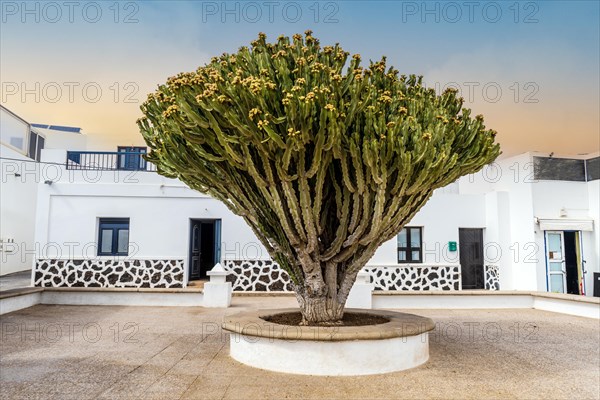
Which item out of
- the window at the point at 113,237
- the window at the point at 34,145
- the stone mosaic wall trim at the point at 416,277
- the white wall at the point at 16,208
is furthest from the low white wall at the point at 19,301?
the stone mosaic wall trim at the point at 416,277

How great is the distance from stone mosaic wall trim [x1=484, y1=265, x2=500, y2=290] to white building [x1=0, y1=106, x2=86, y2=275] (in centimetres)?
1587

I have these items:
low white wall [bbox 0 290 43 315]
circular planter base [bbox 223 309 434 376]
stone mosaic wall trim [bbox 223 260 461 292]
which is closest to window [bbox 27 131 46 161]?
low white wall [bbox 0 290 43 315]

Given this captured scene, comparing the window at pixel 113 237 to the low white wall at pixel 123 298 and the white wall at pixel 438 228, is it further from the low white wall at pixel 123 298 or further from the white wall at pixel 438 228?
the white wall at pixel 438 228

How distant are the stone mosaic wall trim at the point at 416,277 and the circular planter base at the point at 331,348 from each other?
8142 millimetres

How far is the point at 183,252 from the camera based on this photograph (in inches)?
546

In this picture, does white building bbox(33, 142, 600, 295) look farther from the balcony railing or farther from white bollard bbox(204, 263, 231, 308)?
white bollard bbox(204, 263, 231, 308)

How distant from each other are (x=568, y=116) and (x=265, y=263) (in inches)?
373

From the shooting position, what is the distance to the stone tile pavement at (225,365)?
4.96 m

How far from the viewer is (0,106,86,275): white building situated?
16203 mm

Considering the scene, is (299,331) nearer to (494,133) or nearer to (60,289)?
(494,133)

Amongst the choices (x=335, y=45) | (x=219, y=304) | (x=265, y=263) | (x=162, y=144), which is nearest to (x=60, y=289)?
(x=219, y=304)

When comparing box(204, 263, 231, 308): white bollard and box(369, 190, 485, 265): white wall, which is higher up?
box(369, 190, 485, 265): white wall

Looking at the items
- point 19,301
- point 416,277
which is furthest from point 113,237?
point 416,277

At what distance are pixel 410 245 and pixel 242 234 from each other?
5.47 m
